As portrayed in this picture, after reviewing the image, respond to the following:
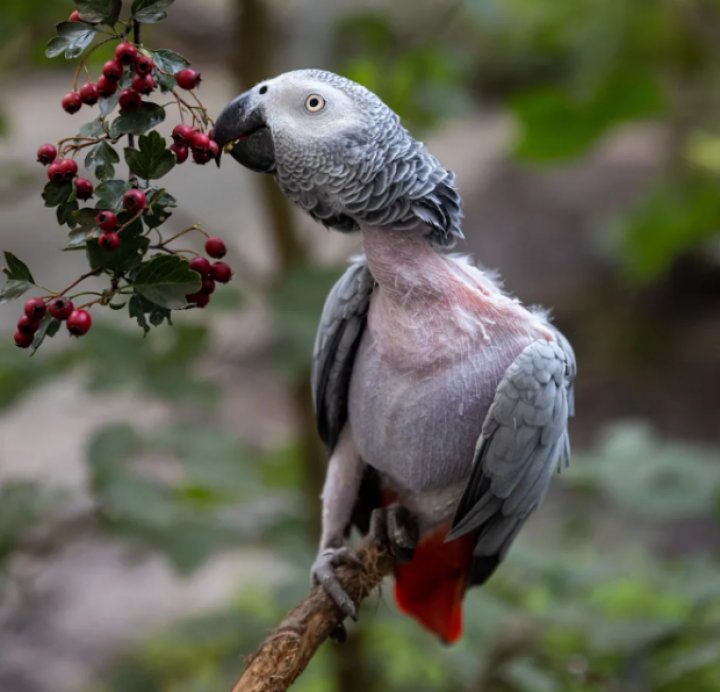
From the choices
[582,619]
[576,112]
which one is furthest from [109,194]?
[576,112]

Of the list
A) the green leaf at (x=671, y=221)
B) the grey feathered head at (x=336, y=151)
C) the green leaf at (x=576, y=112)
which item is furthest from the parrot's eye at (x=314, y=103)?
the green leaf at (x=671, y=221)

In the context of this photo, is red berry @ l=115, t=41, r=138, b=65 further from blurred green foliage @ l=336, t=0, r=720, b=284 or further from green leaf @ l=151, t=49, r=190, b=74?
blurred green foliage @ l=336, t=0, r=720, b=284

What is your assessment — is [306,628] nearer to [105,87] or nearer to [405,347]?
[405,347]

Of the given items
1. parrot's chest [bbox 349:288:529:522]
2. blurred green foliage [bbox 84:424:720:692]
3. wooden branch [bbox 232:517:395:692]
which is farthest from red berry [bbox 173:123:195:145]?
blurred green foliage [bbox 84:424:720:692]

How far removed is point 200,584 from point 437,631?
171 cm

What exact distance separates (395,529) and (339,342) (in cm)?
16

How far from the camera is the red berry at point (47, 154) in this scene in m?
0.52

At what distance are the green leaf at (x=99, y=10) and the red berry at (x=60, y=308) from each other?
0.52 feet

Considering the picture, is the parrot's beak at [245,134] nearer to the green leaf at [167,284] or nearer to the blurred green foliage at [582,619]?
the green leaf at [167,284]

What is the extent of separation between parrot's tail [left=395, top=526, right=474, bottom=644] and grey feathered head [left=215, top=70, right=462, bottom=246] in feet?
1.01

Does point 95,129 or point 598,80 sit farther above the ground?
point 598,80

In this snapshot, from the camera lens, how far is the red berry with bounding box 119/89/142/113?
52cm

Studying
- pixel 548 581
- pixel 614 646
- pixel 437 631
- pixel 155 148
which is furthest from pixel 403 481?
pixel 548 581

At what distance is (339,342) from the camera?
75 centimetres
